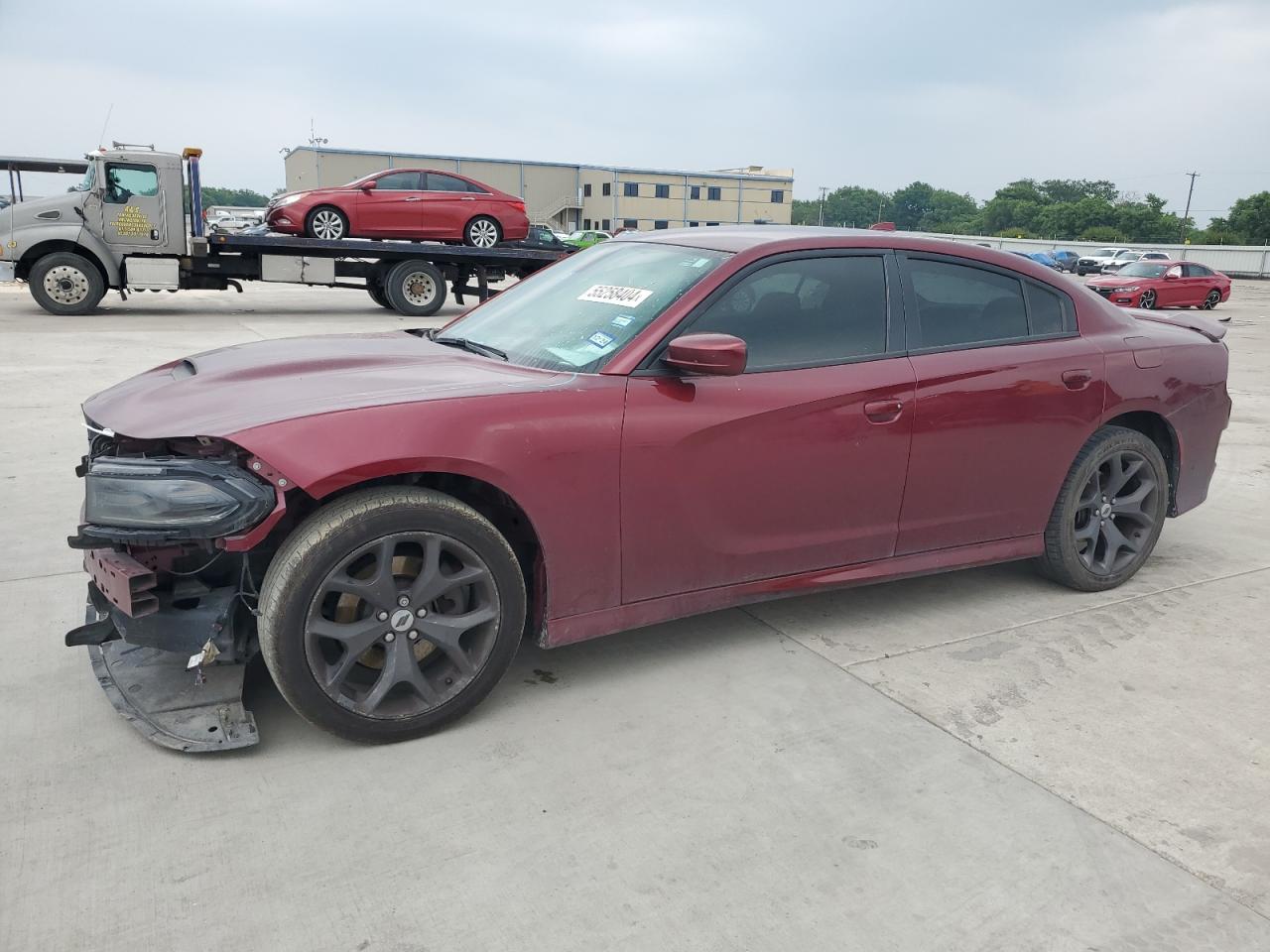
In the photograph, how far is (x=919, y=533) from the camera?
382 centimetres

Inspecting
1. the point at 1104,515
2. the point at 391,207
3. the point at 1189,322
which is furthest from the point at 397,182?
the point at 1104,515

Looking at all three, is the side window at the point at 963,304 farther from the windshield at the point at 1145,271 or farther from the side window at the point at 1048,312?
the windshield at the point at 1145,271

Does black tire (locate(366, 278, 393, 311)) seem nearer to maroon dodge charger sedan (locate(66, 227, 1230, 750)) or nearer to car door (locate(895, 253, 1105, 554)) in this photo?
maroon dodge charger sedan (locate(66, 227, 1230, 750))

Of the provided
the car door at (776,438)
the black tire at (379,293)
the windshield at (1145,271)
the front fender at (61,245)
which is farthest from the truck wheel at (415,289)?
the windshield at (1145,271)

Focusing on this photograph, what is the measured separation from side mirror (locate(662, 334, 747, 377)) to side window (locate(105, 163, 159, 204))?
14.0m

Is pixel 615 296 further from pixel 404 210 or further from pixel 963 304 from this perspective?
pixel 404 210

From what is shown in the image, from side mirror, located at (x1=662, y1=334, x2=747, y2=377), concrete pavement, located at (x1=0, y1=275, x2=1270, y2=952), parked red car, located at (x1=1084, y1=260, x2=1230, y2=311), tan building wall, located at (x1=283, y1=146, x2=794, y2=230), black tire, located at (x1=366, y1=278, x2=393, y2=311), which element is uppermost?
tan building wall, located at (x1=283, y1=146, x2=794, y2=230)

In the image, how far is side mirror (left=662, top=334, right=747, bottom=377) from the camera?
304 centimetres

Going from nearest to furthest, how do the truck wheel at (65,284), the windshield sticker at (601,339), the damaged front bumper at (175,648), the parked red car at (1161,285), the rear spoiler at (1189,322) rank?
the damaged front bumper at (175,648) < the windshield sticker at (601,339) < the rear spoiler at (1189,322) < the truck wheel at (65,284) < the parked red car at (1161,285)

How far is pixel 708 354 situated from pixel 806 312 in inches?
28.0

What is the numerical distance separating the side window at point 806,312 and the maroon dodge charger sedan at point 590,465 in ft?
0.03

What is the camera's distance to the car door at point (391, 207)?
1631 cm

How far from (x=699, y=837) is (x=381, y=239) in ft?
51.0

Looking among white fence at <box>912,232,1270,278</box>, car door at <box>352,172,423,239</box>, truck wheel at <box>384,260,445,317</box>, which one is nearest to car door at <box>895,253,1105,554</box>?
truck wheel at <box>384,260,445,317</box>
